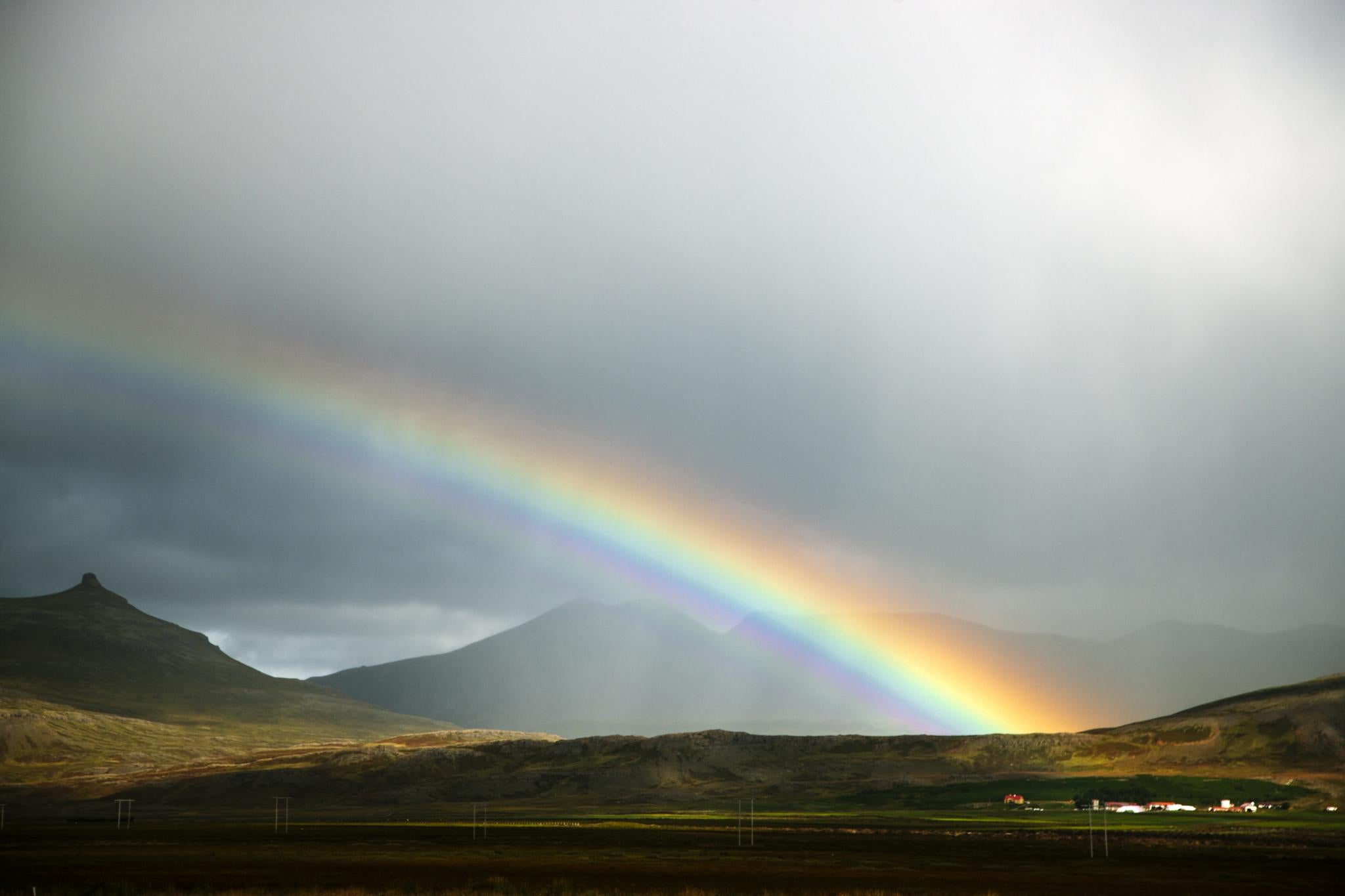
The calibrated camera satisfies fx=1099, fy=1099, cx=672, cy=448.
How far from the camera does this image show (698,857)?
90.2m

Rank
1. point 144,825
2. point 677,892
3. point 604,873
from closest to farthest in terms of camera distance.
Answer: point 677,892 < point 604,873 < point 144,825

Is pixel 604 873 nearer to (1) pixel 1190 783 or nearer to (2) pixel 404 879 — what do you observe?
(2) pixel 404 879

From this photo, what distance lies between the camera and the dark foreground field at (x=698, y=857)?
67812mm

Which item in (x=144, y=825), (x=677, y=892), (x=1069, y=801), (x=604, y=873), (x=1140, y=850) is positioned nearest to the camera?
(x=677, y=892)

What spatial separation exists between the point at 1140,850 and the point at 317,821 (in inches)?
4954

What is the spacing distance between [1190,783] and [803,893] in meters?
165

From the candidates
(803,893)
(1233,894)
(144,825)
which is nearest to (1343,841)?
(1233,894)

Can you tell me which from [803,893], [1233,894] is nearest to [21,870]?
[803,893]

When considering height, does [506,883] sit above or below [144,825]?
above

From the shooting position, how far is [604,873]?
76.2 m

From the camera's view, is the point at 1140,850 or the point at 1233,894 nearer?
the point at 1233,894

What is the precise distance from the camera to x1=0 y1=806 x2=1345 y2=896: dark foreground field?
Answer: 2670 inches

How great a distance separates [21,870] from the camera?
7781cm

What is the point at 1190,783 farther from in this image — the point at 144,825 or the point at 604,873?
the point at 144,825
